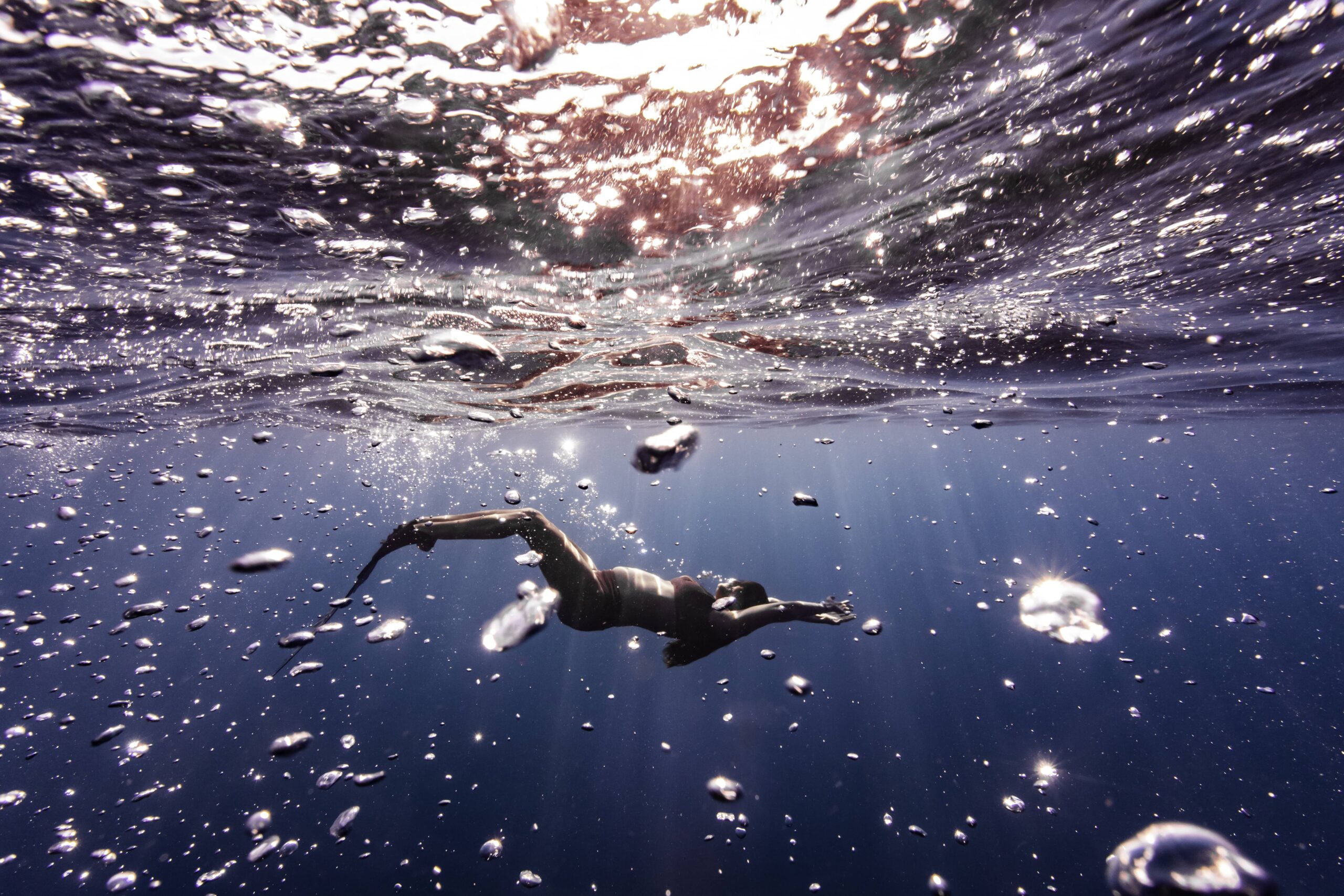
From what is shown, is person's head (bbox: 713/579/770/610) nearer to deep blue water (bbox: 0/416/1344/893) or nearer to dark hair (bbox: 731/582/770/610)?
dark hair (bbox: 731/582/770/610)

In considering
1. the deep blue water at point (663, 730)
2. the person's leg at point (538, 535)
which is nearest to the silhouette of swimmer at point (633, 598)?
the person's leg at point (538, 535)

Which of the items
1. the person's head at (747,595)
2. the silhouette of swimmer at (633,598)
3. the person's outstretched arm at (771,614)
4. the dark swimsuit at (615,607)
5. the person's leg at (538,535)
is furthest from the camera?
the person's head at (747,595)

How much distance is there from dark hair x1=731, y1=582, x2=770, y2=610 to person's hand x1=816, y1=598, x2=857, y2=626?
1050 mm

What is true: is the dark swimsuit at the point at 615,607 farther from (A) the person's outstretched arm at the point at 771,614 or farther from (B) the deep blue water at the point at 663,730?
(B) the deep blue water at the point at 663,730

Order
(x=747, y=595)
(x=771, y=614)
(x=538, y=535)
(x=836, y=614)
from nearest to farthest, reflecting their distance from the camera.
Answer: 1. (x=538, y=535)
2. (x=836, y=614)
3. (x=771, y=614)
4. (x=747, y=595)

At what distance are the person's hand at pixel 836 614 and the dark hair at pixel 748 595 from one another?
41.3 inches

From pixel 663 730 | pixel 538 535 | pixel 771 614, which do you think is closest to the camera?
pixel 538 535

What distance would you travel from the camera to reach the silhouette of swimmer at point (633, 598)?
675cm

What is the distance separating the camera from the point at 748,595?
8.66m

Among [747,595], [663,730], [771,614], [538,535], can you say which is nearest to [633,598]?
[538,535]

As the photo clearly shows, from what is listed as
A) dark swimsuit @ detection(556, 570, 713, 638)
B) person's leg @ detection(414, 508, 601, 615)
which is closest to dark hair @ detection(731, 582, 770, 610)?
dark swimsuit @ detection(556, 570, 713, 638)

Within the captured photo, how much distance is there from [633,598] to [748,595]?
84.8 inches

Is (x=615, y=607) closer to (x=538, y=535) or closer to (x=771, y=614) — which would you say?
(x=538, y=535)

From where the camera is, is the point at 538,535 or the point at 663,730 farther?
the point at 663,730
